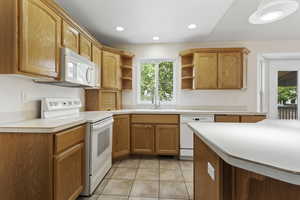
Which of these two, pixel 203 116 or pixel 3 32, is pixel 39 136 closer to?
pixel 3 32

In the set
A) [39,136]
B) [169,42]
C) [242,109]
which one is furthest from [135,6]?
[242,109]

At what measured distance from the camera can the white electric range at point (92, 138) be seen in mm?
A: 2027

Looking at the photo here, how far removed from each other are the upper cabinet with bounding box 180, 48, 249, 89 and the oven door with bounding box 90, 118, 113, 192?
1985 mm

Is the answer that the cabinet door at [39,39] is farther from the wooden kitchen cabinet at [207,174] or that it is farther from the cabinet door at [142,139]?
the cabinet door at [142,139]

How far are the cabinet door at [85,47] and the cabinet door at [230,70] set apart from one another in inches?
95.0

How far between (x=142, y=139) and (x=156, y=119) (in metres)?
0.45

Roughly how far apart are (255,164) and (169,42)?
3.51m

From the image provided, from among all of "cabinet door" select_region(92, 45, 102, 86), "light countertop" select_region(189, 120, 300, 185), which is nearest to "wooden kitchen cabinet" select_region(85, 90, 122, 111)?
"cabinet door" select_region(92, 45, 102, 86)

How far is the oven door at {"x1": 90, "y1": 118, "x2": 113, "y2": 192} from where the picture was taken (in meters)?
2.07

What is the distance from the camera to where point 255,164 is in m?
0.70

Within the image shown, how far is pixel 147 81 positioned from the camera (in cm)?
407

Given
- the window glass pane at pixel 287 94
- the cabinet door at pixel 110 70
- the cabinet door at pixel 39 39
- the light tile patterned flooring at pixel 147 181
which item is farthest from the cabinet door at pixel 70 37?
the window glass pane at pixel 287 94

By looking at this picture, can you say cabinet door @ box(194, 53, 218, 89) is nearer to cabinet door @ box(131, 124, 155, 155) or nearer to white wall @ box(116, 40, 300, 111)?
white wall @ box(116, 40, 300, 111)

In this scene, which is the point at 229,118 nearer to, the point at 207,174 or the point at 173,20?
the point at 173,20
